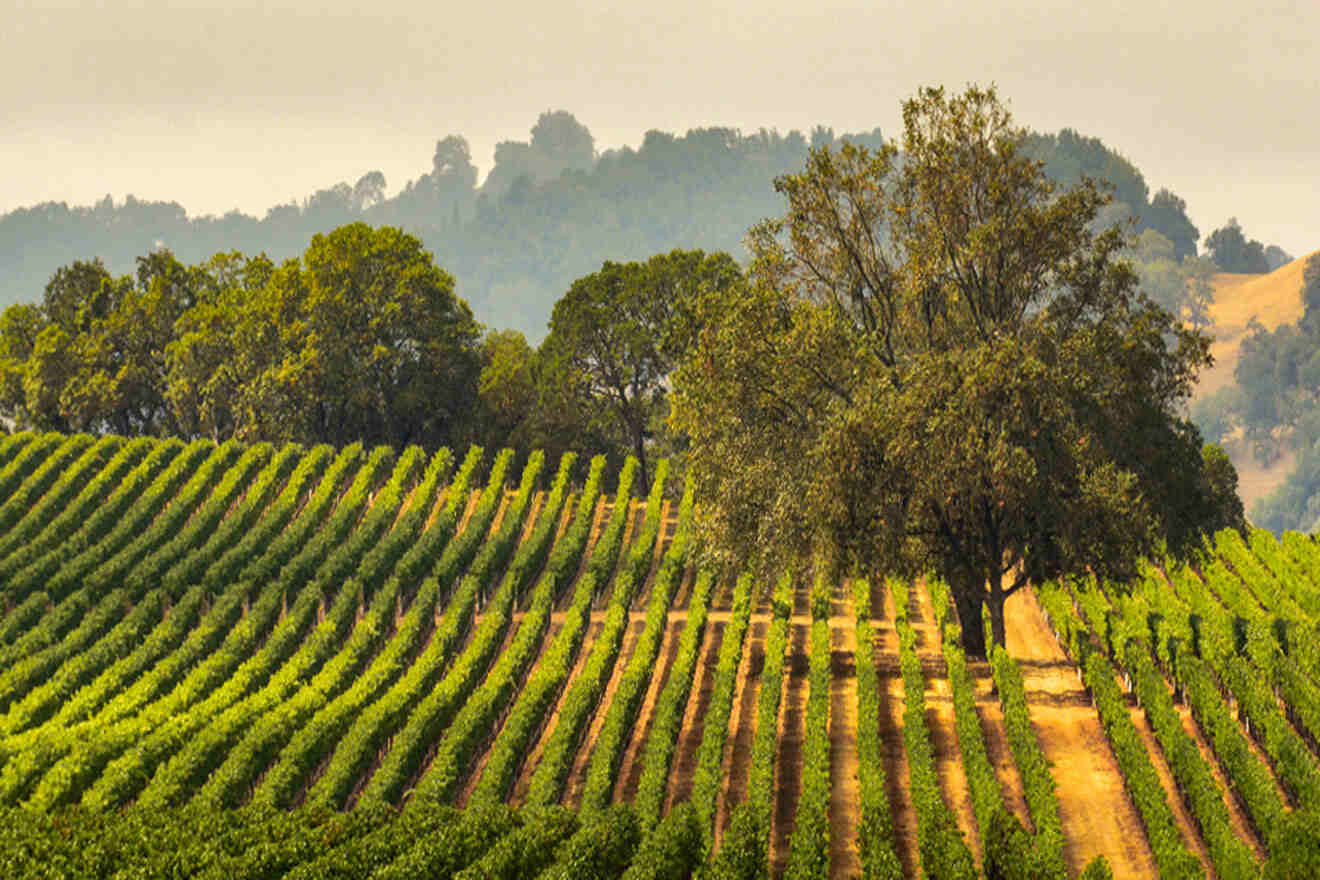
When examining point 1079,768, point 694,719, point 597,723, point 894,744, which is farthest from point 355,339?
point 1079,768

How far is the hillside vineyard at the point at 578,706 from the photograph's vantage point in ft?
82.5

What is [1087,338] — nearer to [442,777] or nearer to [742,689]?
[742,689]

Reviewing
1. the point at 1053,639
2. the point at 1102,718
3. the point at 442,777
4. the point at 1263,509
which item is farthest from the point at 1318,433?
the point at 442,777

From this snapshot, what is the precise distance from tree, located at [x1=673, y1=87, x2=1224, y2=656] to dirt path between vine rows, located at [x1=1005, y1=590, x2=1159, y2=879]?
2.79 metres

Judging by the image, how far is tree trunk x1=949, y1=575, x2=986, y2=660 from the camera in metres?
38.2

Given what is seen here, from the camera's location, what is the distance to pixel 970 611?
131 feet

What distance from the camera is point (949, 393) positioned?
35.3 meters

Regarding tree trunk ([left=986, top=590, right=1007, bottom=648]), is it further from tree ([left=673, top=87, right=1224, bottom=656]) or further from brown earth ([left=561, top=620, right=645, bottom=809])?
brown earth ([left=561, top=620, right=645, bottom=809])

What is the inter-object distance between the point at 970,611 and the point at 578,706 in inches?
523

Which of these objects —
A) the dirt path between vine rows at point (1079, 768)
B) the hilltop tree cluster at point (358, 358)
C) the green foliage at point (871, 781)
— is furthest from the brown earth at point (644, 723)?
the hilltop tree cluster at point (358, 358)

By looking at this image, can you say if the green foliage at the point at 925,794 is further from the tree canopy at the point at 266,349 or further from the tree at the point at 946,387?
the tree canopy at the point at 266,349

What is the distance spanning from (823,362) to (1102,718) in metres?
13.2

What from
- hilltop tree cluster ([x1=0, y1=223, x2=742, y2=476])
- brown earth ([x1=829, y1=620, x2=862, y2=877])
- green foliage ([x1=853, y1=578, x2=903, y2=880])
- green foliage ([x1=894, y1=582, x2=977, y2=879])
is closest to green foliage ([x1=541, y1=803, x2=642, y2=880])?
brown earth ([x1=829, y1=620, x2=862, y2=877])

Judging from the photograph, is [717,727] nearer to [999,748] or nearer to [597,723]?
[597,723]
